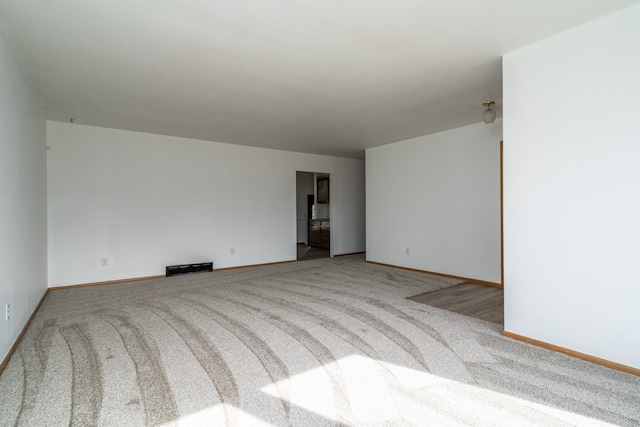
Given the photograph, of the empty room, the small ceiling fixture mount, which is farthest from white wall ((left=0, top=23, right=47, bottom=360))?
the small ceiling fixture mount

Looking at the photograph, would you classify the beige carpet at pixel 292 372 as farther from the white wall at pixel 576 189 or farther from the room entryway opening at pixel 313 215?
the room entryway opening at pixel 313 215

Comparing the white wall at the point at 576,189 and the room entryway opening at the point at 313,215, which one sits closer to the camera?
the white wall at the point at 576,189

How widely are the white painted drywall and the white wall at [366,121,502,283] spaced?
13.3 feet

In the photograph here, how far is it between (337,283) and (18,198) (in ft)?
12.7

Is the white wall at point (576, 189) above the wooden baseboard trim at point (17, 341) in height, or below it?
above

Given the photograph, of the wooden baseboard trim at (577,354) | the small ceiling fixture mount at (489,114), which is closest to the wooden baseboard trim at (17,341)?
the wooden baseboard trim at (577,354)

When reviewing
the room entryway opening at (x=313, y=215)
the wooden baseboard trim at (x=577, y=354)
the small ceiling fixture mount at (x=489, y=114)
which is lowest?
the wooden baseboard trim at (x=577, y=354)

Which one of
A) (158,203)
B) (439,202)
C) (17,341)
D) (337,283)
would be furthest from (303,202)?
(17,341)

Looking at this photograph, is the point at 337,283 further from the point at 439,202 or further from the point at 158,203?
the point at 158,203

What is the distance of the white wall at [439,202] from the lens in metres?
4.88

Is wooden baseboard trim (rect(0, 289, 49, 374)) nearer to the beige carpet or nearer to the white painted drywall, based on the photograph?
the beige carpet

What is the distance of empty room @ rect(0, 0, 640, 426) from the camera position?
199 cm

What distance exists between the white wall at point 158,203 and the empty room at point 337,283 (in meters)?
0.06

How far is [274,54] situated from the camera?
2.74 m
